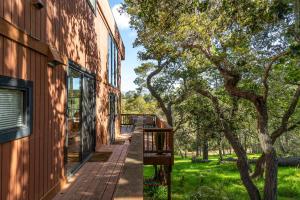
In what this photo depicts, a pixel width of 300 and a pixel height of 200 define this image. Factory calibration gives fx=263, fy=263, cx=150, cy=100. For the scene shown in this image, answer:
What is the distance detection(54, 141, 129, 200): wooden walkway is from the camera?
5.03 m

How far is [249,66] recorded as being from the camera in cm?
1026

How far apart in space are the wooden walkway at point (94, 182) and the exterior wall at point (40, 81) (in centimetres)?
33

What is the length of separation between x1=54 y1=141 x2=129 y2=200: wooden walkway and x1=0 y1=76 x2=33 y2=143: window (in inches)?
73.6

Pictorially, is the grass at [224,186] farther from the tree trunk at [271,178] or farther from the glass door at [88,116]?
the glass door at [88,116]

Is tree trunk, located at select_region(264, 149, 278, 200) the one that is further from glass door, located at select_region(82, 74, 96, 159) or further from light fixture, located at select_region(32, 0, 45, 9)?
light fixture, located at select_region(32, 0, 45, 9)

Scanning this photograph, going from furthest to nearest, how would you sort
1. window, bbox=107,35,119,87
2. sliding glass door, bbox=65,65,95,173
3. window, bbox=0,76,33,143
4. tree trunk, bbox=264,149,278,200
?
1. window, bbox=107,35,119,87
2. tree trunk, bbox=264,149,278,200
3. sliding glass door, bbox=65,65,95,173
4. window, bbox=0,76,33,143

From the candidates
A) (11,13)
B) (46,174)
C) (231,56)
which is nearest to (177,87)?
(231,56)

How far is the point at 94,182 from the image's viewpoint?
19.2 ft

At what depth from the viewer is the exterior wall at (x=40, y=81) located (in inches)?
130

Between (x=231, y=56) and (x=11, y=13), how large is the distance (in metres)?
9.02

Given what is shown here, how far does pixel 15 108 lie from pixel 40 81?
87cm

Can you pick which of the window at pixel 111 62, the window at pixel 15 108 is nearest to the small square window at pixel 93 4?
the window at pixel 111 62

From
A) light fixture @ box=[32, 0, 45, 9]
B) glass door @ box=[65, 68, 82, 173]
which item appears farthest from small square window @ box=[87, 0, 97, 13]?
light fixture @ box=[32, 0, 45, 9]

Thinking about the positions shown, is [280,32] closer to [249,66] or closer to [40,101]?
[249,66]
